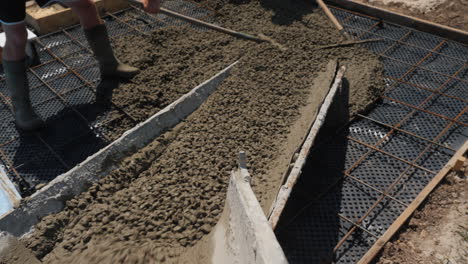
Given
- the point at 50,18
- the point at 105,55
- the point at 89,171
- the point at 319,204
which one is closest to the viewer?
the point at 89,171

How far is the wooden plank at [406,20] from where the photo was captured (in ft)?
15.2

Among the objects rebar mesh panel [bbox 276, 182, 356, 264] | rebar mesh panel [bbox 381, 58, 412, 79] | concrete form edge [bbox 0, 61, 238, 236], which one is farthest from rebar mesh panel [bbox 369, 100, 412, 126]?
concrete form edge [bbox 0, 61, 238, 236]

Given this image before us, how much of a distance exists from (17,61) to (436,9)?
5.52 m

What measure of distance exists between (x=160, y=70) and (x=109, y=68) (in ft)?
1.82

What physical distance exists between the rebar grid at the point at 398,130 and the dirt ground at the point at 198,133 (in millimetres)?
308

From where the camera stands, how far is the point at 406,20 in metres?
4.94

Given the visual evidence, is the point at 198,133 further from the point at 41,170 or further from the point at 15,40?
the point at 15,40

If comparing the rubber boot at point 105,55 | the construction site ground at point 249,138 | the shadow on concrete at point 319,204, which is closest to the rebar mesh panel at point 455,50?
the construction site ground at point 249,138

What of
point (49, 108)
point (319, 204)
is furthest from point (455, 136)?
point (49, 108)

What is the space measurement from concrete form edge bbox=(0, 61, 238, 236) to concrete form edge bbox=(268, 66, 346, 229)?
1.17 metres

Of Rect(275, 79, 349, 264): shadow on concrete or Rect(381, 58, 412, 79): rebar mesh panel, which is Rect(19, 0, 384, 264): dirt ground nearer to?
Rect(381, 58, 412, 79): rebar mesh panel

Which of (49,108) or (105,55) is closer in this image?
(49,108)

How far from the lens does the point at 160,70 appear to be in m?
4.15

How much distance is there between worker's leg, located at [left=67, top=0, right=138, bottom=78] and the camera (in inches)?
145
